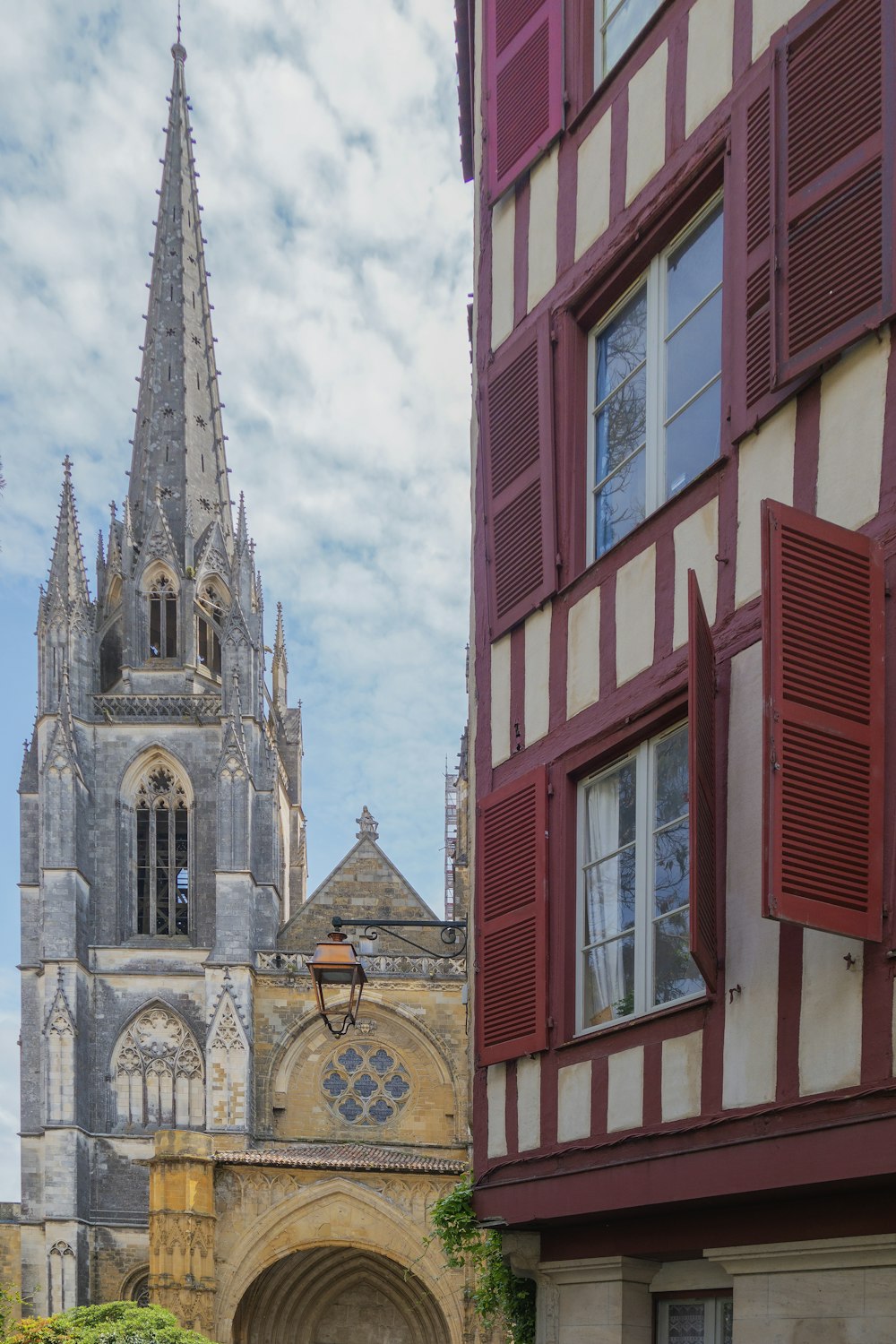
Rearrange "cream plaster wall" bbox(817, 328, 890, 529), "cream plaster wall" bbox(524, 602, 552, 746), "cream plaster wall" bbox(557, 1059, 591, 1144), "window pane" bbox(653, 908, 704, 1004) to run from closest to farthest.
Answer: "cream plaster wall" bbox(817, 328, 890, 529) → "window pane" bbox(653, 908, 704, 1004) → "cream plaster wall" bbox(557, 1059, 591, 1144) → "cream plaster wall" bbox(524, 602, 552, 746)

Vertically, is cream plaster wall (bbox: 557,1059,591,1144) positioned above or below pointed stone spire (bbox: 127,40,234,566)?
below

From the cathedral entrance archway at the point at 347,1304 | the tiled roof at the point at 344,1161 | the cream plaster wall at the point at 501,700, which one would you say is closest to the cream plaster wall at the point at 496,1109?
the cream plaster wall at the point at 501,700

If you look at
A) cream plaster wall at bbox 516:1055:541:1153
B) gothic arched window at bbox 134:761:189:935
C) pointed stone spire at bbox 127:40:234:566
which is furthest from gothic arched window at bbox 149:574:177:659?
cream plaster wall at bbox 516:1055:541:1153

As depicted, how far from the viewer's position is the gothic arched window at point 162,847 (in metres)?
40.2

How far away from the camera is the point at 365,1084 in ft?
127

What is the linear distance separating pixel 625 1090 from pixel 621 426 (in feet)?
9.80

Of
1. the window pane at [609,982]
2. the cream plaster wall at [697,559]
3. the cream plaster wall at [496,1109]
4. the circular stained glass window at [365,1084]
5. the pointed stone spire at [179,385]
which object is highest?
the pointed stone spire at [179,385]

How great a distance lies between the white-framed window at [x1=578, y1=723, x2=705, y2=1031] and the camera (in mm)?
6992

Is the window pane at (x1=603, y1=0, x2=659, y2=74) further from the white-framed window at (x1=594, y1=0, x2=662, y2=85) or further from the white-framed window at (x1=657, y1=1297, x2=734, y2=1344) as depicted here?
the white-framed window at (x1=657, y1=1297, x2=734, y2=1344)

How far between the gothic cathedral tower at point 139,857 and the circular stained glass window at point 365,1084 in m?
1.93

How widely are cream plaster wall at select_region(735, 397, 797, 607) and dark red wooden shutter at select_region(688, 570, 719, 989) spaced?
30 cm

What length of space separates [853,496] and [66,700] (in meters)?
35.6

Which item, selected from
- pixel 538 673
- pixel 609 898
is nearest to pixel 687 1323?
pixel 609 898

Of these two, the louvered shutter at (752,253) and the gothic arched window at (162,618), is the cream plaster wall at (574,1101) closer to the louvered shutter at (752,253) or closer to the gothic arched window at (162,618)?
the louvered shutter at (752,253)
